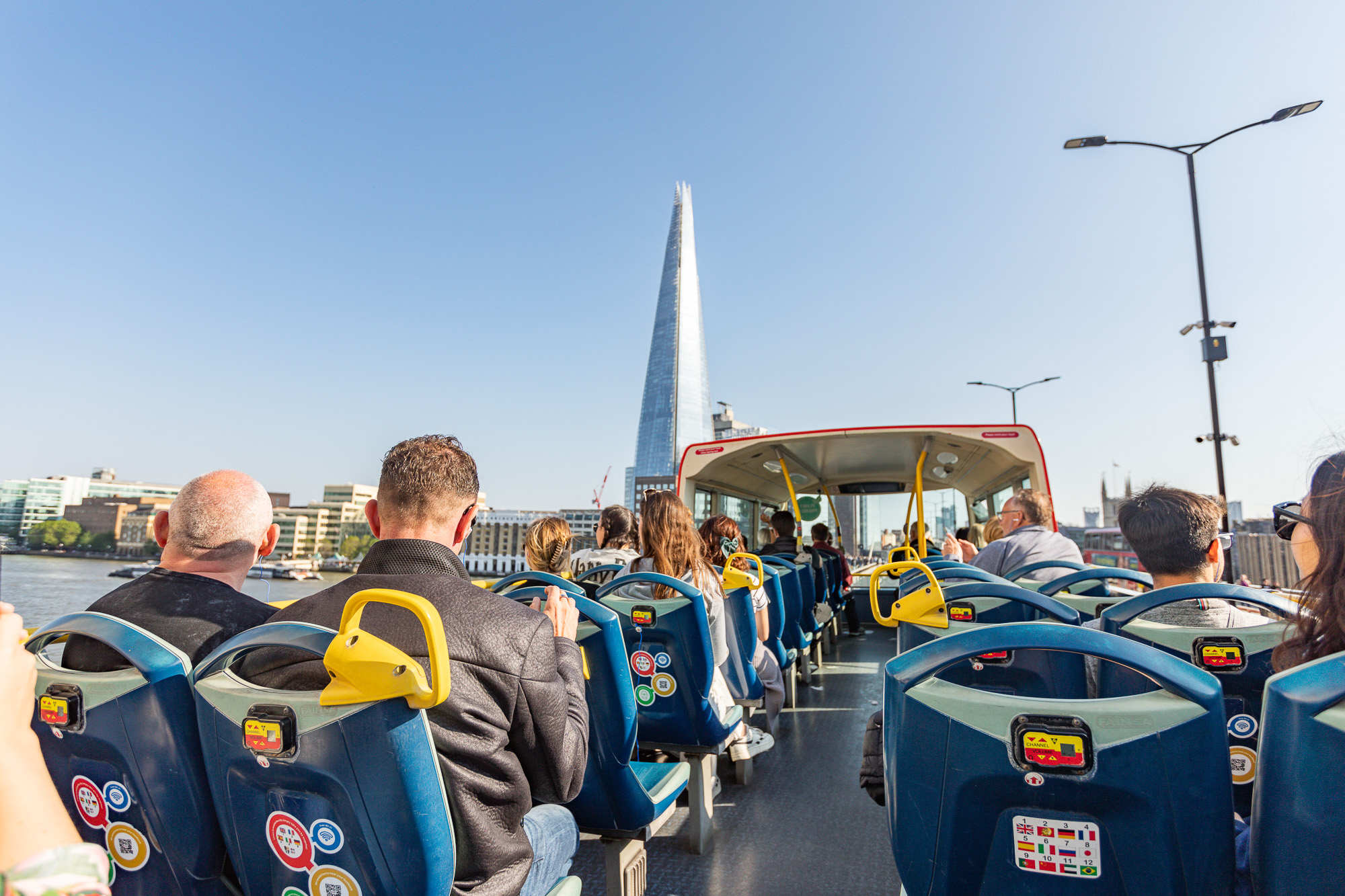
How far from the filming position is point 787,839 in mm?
3363

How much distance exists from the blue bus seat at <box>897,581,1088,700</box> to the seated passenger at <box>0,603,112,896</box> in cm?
166

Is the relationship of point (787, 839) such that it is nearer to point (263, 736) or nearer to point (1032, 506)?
point (263, 736)

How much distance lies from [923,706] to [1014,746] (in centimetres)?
15

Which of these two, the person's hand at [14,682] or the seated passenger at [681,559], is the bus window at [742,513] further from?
the person's hand at [14,682]

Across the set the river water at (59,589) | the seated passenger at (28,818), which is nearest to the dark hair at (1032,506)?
the river water at (59,589)

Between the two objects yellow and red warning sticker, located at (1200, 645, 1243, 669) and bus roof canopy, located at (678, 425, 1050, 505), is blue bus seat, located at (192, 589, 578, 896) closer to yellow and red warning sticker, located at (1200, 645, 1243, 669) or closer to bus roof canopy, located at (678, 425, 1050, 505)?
yellow and red warning sticker, located at (1200, 645, 1243, 669)

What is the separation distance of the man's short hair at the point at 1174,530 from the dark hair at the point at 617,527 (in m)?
3.46

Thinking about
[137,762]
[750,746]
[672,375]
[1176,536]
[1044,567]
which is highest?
[672,375]

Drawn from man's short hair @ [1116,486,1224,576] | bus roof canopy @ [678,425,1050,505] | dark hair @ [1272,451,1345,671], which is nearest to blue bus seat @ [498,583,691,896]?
dark hair @ [1272,451,1345,671]

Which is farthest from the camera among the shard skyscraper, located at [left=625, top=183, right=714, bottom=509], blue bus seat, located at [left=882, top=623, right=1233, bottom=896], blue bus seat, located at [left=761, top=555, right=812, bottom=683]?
the shard skyscraper, located at [left=625, top=183, right=714, bottom=509]

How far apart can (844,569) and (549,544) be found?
641 centimetres

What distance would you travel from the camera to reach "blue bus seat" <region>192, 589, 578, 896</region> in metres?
1.26

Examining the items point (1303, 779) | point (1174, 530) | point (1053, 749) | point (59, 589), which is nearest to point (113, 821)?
point (1053, 749)

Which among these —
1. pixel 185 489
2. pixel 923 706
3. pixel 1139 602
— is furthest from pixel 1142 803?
pixel 185 489
